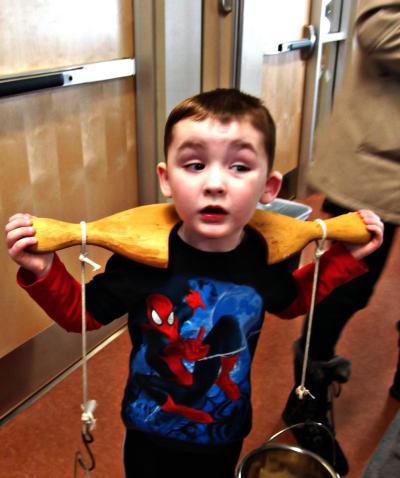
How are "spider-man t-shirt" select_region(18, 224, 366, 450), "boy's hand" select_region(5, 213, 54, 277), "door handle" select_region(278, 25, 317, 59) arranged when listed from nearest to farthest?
"boy's hand" select_region(5, 213, 54, 277) → "spider-man t-shirt" select_region(18, 224, 366, 450) → "door handle" select_region(278, 25, 317, 59)

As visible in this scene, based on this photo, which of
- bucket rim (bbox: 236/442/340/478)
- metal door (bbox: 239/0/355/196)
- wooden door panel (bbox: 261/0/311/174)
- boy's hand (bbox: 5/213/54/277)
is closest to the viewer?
boy's hand (bbox: 5/213/54/277)

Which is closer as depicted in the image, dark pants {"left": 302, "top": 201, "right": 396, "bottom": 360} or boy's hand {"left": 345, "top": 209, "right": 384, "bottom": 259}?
boy's hand {"left": 345, "top": 209, "right": 384, "bottom": 259}

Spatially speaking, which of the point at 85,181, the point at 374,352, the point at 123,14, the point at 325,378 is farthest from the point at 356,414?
the point at 123,14

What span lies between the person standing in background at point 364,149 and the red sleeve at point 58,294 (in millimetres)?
607

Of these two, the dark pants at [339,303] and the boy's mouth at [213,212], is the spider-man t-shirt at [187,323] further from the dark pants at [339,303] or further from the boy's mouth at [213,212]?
the dark pants at [339,303]

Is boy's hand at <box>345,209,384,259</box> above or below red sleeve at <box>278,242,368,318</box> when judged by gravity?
above

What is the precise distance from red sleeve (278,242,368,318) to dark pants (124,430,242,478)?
27cm

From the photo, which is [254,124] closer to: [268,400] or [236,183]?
[236,183]

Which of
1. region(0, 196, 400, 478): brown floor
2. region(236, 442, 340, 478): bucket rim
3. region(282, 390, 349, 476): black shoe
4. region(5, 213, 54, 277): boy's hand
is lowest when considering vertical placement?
region(0, 196, 400, 478): brown floor

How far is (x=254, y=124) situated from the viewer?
2.57 feet

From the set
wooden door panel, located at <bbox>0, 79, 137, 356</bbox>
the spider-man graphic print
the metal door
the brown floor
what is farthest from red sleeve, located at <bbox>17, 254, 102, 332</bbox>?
the metal door

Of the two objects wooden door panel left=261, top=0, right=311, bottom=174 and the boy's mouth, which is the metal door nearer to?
wooden door panel left=261, top=0, right=311, bottom=174

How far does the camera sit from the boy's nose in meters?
0.74

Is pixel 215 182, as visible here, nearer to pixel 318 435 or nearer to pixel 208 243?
pixel 208 243
